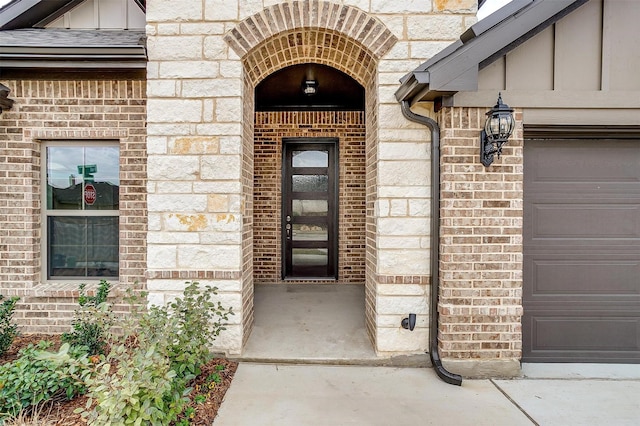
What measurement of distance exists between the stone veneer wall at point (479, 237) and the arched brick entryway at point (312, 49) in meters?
0.75

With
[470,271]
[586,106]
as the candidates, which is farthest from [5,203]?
[586,106]

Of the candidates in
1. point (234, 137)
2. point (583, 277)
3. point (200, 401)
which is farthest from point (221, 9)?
point (583, 277)

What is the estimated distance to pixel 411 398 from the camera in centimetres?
285

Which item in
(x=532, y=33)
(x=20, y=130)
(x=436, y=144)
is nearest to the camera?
(x=532, y=33)

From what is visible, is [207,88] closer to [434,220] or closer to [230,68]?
[230,68]

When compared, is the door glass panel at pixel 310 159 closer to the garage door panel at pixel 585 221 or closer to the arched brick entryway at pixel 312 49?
the arched brick entryway at pixel 312 49

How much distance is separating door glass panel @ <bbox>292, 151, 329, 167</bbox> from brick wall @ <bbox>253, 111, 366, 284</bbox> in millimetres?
301

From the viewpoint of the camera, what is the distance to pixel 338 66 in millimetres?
3941

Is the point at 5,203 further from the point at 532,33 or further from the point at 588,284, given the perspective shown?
the point at 588,284

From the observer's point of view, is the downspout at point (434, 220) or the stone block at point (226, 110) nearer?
the downspout at point (434, 220)

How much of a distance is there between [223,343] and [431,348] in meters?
2.00

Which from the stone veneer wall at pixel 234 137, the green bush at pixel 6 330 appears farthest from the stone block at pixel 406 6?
the green bush at pixel 6 330

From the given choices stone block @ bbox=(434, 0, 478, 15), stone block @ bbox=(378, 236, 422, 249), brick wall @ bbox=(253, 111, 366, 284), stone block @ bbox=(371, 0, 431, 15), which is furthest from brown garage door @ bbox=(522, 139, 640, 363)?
brick wall @ bbox=(253, 111, 366, 284)

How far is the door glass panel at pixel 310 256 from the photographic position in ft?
20.6
